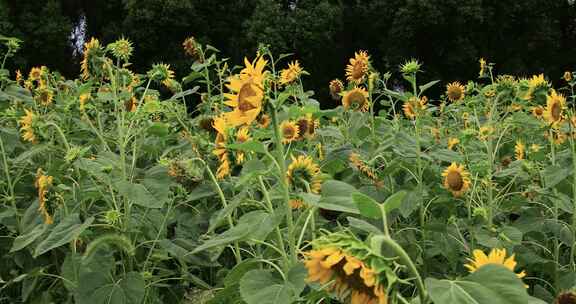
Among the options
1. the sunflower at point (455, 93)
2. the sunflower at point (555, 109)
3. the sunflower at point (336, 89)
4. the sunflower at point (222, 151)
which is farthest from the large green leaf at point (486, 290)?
the sunflower at point (455, 93)

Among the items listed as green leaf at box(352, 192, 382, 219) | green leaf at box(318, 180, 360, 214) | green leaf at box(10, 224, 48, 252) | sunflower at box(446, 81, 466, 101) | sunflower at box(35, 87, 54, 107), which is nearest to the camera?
green leaf at box(352, 192, 382, 219)

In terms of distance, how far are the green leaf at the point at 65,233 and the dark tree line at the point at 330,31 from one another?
41.6ft

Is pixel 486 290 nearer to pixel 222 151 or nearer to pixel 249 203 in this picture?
pixel 249 203

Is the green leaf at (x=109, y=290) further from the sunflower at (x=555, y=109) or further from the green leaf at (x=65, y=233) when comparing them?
the sunflower at (x=555, y=109)

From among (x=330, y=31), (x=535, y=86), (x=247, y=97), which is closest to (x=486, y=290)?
(x=247, y=97)

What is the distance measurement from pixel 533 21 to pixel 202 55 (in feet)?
46.7

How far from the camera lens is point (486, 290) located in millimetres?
767

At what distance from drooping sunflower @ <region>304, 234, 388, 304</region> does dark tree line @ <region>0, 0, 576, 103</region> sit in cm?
1335

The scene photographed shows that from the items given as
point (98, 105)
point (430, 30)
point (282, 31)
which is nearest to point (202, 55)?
point (98, 105)

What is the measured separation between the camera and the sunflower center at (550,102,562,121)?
6.57 feet

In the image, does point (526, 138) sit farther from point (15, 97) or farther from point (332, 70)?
point (332, 70)

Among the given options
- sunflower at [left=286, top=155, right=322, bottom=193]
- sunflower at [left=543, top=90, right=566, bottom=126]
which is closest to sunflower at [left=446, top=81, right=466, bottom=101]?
sunflower at [left=543, top=90, right=566, bottom=126]

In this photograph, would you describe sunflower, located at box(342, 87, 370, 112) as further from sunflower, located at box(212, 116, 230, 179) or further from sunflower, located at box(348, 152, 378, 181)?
sunflower, located at box(212, 116, 230, 179)

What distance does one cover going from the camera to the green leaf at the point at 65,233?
1.40 m
